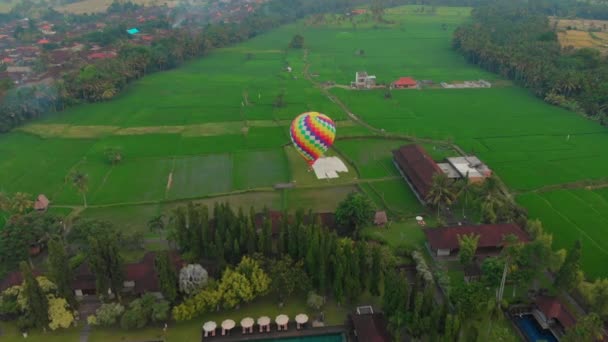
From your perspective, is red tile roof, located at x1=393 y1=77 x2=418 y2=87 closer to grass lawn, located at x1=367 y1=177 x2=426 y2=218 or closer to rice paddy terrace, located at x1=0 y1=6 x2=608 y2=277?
rice paddy terrace, located at x1=0 y1=6 x2=608 y2=277

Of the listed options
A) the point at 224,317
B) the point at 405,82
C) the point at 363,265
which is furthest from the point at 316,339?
the point at 405,82

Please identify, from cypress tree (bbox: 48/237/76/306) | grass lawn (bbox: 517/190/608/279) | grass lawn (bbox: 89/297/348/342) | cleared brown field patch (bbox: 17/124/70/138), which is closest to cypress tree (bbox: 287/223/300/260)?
grass lawn (bbox: 89/297/348/342)

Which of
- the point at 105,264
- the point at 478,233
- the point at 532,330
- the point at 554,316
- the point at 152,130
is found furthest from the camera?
the point at 152,130

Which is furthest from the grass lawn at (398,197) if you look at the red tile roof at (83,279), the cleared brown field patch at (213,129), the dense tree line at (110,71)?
the dense tree line at (110,71)

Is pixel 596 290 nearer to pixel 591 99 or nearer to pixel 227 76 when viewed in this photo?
Answer: pixel 591 99

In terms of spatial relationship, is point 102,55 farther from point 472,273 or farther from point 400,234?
point 472,273

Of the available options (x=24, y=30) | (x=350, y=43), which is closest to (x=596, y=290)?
(x=350, y=43)
